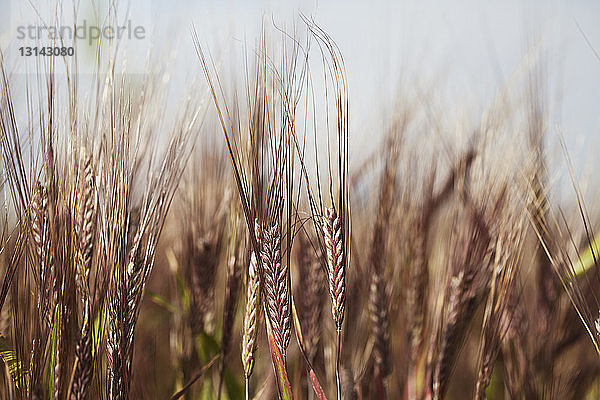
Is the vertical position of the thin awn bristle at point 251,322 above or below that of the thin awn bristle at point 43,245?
below

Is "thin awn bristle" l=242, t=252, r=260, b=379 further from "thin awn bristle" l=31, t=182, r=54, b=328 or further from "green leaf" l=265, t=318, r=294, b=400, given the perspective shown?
"thin awn bristle" l=31, t=182, r=54, b=328

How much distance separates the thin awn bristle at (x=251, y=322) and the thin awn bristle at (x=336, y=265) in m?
0.08

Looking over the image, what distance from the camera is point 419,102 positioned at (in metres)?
0.92

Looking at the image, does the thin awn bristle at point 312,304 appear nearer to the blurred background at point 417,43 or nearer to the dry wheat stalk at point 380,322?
the dry wheat stalk at point 380,322

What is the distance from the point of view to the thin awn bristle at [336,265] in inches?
21.9

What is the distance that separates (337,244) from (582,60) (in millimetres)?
793

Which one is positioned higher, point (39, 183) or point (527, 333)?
point (39, 183)

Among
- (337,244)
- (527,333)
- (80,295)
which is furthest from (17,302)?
(527,333)

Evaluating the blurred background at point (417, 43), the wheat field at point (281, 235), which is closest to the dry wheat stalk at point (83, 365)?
the wheat field at point (281, 235)

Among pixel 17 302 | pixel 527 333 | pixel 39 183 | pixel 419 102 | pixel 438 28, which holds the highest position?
pixel 438 28

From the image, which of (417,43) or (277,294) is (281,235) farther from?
(417,43)

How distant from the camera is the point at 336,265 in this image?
56 cm

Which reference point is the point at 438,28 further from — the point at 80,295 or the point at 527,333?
the point at 80,295

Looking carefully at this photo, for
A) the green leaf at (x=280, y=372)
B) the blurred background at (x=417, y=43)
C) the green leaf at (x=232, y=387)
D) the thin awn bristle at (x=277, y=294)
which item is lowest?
the green leaf at (x=232, y=387)
